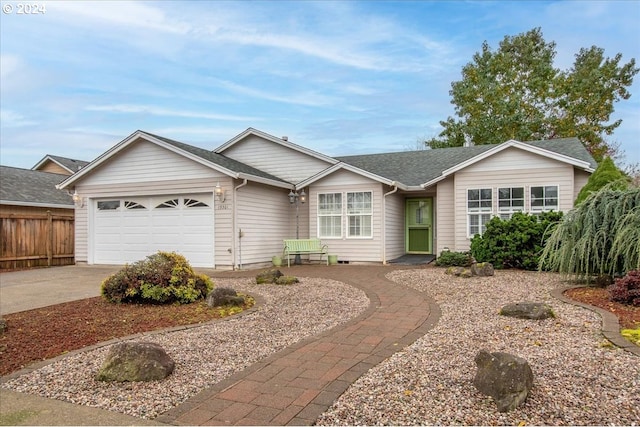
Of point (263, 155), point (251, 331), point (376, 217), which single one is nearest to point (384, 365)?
point (251, 331)

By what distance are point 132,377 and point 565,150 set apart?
49.6ft

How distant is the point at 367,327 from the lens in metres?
5.55

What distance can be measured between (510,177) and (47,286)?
510 inches

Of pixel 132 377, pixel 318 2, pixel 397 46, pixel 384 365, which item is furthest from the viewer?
pixel 397 46

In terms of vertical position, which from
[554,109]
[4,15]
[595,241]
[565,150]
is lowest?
[595,241]

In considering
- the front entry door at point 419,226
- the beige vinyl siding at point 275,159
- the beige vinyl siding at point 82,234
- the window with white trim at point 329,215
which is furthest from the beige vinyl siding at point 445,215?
the beige vinyl siding at point 82,234

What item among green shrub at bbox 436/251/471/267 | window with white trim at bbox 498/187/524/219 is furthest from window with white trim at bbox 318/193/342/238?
window with white trim at bbox 498/187/524/219

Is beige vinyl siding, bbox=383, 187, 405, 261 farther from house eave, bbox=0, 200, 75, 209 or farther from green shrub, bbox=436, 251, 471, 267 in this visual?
house eave, bbox=0, 200, 75, 209

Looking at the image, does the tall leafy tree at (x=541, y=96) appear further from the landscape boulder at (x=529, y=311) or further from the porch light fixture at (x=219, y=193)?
the landscape boulder at (x=529, y=311)

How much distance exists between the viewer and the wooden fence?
48.0 feet

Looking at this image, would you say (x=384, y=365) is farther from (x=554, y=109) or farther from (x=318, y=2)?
(x=554, y=109)

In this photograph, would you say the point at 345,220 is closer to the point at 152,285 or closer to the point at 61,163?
the point at 152,285

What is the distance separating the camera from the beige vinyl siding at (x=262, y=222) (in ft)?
42.3

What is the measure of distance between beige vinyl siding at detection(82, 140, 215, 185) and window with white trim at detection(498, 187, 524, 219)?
8.98 metres
